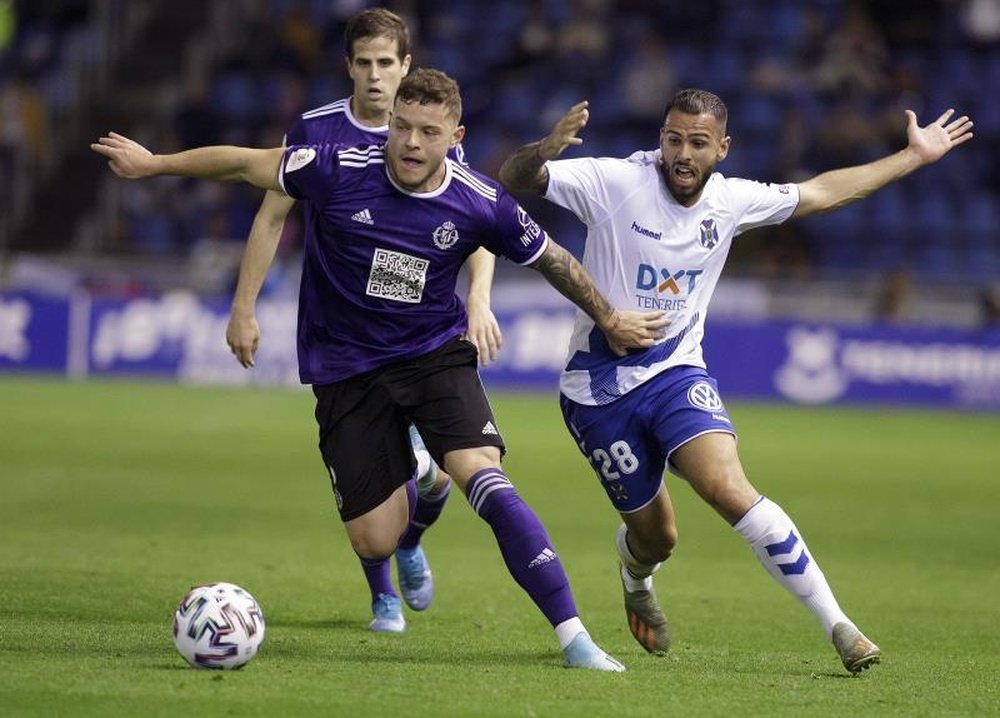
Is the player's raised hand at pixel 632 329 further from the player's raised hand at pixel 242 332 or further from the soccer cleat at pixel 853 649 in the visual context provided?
the player's raised hand at pixel 242 332

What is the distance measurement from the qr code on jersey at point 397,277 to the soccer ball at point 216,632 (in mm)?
1534

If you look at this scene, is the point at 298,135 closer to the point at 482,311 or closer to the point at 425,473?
the point at 482,311

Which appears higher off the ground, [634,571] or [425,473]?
[425,473]

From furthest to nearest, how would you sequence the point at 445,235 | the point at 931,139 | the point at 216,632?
the point at 931,139, the point at 445,235, the point at 216,632

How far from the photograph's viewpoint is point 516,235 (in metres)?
7.33

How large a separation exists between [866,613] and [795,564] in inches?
97.1

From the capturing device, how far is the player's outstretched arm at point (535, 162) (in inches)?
289

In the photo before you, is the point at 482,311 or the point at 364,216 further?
the point at 482,311

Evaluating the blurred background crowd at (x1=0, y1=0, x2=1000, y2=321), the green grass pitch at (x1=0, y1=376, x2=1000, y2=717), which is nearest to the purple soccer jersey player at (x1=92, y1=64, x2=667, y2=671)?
the green grass pitch at (x1=0, y1=376, x2=1000, y2=717)

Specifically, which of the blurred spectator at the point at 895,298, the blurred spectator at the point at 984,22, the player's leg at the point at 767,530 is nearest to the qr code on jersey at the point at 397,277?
the player's leg at the point at 767,530

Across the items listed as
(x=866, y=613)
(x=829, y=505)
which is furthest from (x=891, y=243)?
(x=866, y=613)

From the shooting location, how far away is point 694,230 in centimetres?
779

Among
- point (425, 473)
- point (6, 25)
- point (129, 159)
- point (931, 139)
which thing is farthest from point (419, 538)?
point (6, 25)

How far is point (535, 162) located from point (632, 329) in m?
0.85
